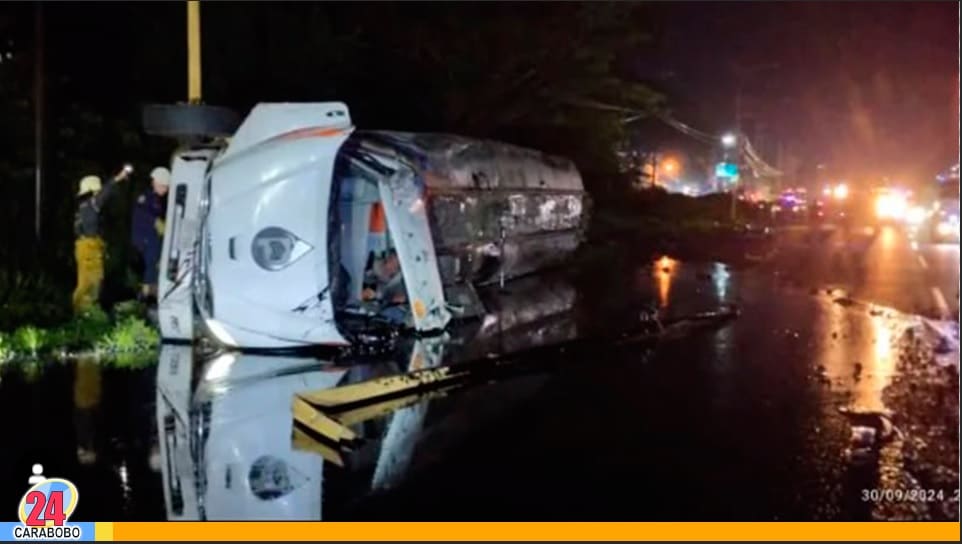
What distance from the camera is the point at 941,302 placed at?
15727 mm

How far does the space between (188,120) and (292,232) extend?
2302 mm

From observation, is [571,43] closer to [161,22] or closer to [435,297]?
[161,22]

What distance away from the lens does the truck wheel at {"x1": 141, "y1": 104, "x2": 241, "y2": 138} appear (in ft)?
39.1

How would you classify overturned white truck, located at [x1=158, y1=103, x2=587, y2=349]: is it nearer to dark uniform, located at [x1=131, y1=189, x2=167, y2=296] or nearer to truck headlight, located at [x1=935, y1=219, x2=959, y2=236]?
dark uniform, located at [x1=131, y1=189, x2=167, y2=296]

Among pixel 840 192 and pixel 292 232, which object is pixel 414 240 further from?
pixel 840 192

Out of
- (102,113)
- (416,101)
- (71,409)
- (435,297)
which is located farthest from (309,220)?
(416,101)

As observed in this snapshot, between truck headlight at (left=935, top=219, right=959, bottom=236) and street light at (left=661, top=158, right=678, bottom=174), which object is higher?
street light at (left=661, top=158, right=678, bottom=174)

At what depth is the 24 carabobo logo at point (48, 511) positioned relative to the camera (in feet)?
16.4

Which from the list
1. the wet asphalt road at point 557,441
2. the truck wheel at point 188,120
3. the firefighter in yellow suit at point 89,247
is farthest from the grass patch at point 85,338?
the truck wheel at point 188,120

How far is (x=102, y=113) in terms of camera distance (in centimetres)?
1800

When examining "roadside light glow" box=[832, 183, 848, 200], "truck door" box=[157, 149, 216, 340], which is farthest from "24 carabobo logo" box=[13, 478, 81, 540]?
"roadside light glow" box=[832, 183, 848, 200]

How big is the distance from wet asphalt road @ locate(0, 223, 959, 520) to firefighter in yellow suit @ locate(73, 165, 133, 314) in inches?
90.4

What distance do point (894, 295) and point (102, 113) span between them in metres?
13.0

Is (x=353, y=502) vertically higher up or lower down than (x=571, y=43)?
lower down
